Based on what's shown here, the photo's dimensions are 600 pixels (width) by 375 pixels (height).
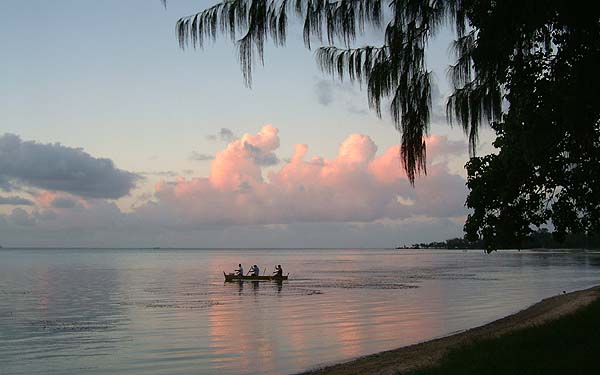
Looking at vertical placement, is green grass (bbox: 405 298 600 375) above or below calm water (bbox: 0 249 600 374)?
above

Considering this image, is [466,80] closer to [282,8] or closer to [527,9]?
[527,9]

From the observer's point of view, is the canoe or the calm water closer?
the calm water

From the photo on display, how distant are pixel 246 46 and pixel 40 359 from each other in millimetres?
16922

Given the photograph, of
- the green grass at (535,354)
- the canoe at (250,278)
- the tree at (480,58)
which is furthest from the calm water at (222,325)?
the tree at (480,58)

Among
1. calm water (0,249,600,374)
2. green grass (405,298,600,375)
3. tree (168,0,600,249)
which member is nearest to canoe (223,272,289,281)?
calm water (0,249,600,374)

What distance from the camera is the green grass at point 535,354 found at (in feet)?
32.6

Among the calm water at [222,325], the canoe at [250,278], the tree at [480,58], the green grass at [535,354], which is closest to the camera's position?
the tree at [480,58]

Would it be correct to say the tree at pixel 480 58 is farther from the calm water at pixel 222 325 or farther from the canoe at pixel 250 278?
the canoe at pixel 250 278

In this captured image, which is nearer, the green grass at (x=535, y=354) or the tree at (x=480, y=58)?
the tree at (x=480, y=58)

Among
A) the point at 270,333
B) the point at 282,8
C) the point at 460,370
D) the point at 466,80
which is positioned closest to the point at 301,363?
the point at 270,333

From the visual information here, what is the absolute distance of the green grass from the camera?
391 inches

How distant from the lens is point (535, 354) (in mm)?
11438

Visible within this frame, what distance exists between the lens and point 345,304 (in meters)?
36.8

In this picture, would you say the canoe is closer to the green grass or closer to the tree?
the green grass
